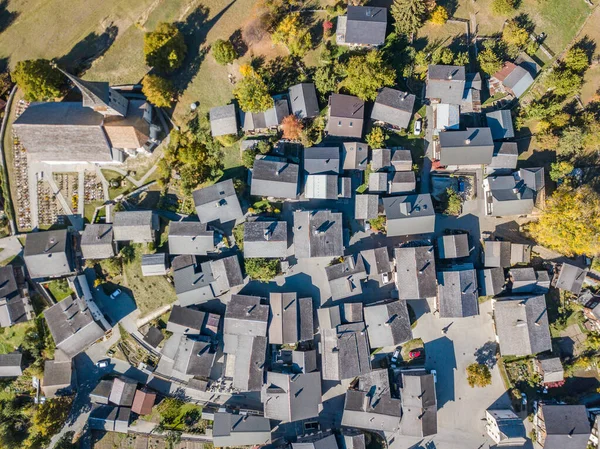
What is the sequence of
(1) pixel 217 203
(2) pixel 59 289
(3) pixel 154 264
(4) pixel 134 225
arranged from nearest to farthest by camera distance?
(1) pixel 217 203, (4) pixel 134 225, (3) pixel 154 264, (2) pixel 59 289

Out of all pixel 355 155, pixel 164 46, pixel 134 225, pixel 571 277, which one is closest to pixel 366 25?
pixel 355 155

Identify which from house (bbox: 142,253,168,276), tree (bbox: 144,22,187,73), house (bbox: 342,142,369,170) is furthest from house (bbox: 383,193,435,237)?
tree (bbox: 144,22,187,73)

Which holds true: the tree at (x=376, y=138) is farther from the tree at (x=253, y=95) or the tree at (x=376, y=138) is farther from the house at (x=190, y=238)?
the house at (x=190, y=238)

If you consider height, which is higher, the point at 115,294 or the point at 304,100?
the point at 304,100

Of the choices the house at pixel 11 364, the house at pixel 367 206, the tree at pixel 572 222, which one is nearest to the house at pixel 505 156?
the tree at pixel 572 222

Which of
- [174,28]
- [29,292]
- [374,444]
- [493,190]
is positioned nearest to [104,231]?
[29,292]

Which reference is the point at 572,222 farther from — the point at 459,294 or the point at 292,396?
the point at 292,396

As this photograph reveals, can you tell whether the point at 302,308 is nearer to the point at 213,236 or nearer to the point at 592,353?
the point at 213,236
